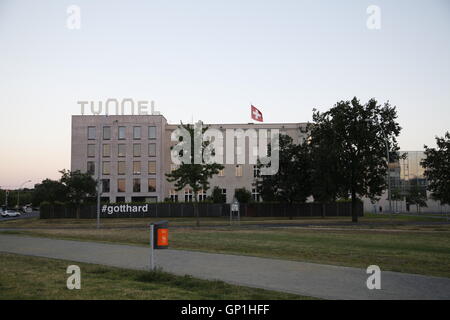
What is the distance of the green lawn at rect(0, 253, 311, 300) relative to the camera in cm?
737

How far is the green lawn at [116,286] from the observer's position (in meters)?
7.37

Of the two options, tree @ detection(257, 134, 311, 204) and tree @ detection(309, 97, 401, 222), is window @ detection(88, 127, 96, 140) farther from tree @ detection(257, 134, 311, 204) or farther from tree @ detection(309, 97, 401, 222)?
tree @ detection(309, 97, 401, 222)

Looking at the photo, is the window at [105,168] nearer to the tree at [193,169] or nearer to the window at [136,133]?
the window at [136,133]

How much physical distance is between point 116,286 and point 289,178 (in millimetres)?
45713

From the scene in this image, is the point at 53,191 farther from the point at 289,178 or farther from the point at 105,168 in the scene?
the point at 289,178

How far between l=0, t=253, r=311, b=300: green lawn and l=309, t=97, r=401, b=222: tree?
3324cm

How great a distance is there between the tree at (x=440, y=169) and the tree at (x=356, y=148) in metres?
4.02

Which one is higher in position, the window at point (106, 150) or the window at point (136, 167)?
the window at point (106, 150)

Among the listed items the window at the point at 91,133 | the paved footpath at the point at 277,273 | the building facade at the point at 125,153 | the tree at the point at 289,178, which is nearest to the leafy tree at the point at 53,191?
the building facade at the point at 125,153

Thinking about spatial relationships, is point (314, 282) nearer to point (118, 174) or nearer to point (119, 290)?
point (119, 290)

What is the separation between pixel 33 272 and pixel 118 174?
6260 cm

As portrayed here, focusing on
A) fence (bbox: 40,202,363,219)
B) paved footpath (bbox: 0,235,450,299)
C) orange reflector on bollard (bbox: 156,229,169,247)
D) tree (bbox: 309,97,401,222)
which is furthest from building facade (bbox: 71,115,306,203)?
orange reflector on bollard (bbox: 156,229,169,247)

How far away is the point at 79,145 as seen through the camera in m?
70.8
